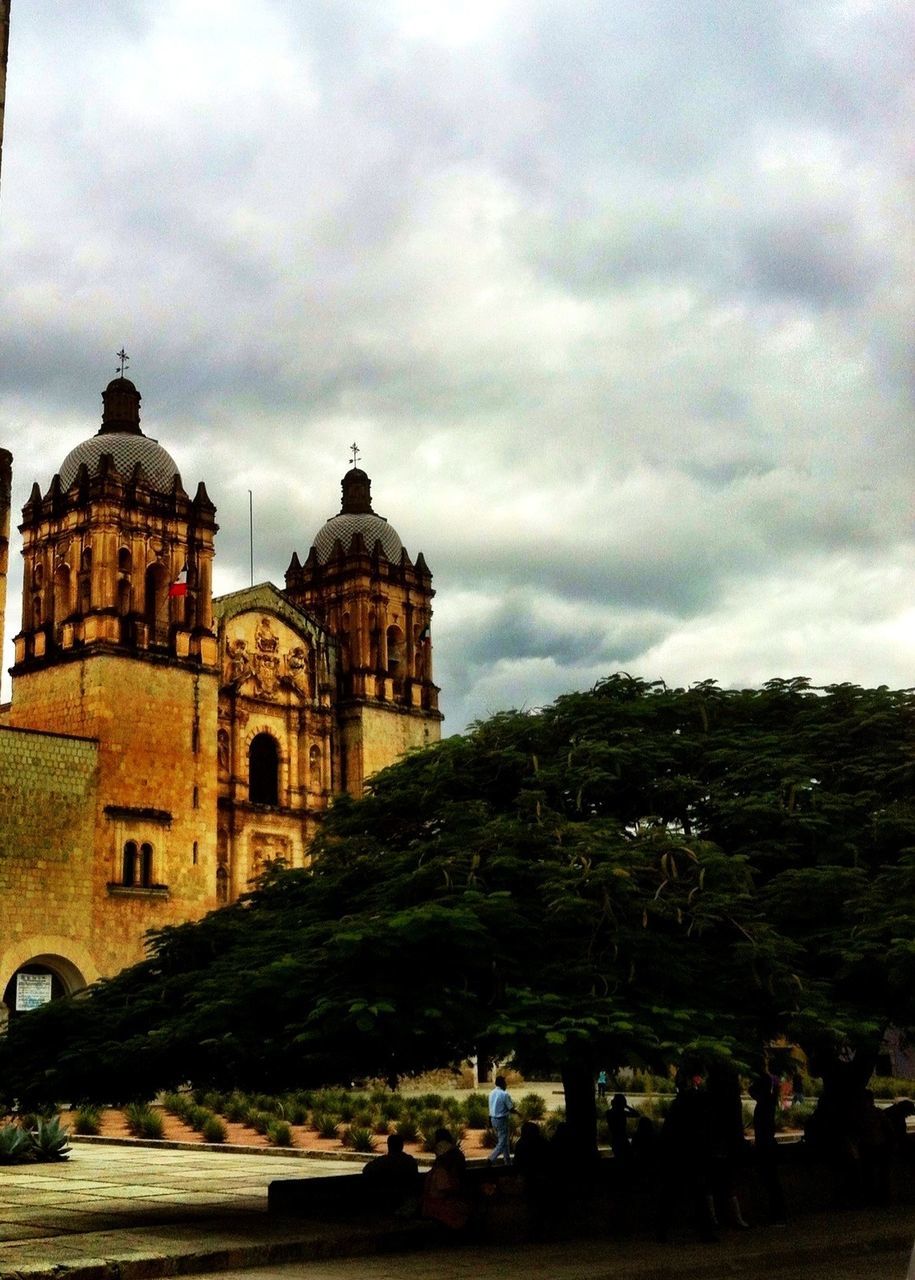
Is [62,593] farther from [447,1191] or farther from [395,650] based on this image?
[447,1191]

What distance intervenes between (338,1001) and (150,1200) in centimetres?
467

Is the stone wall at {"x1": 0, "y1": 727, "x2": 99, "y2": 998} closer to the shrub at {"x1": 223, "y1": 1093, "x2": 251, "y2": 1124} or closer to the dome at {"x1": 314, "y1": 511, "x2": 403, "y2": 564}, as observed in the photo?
the shrub at {"x1": 223, "y1": 1093, "x2": 251, "y2": 1124}

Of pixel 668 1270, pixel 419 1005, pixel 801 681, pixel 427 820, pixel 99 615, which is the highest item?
pixel 99 615

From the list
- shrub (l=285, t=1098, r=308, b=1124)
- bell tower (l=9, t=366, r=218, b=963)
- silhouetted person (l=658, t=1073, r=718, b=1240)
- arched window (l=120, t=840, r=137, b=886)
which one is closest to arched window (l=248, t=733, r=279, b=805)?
bell tower (l=9, t=366, r=218, b=963)

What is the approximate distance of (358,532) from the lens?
41.7 meters

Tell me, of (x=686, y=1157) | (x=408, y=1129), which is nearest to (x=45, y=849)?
(x=408, y=1129)

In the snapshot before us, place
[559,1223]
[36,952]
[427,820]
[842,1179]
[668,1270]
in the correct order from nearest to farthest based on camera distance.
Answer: [668,1270], [559,1223], [842,1179], [427,820], [36,952]

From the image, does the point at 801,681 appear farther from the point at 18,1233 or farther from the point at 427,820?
the point at 18,1233

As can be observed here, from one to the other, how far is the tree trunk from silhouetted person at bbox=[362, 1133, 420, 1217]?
143 centimetres

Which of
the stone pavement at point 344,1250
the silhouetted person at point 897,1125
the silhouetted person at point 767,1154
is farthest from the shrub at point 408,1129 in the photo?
the silhouetted person at point 767,1154

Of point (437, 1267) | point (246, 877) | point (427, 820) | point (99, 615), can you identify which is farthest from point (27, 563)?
point (437, 1267)

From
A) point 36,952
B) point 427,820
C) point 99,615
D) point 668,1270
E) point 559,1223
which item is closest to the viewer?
point 668,1270

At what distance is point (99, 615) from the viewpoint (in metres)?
33.0

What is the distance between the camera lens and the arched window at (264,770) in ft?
124
